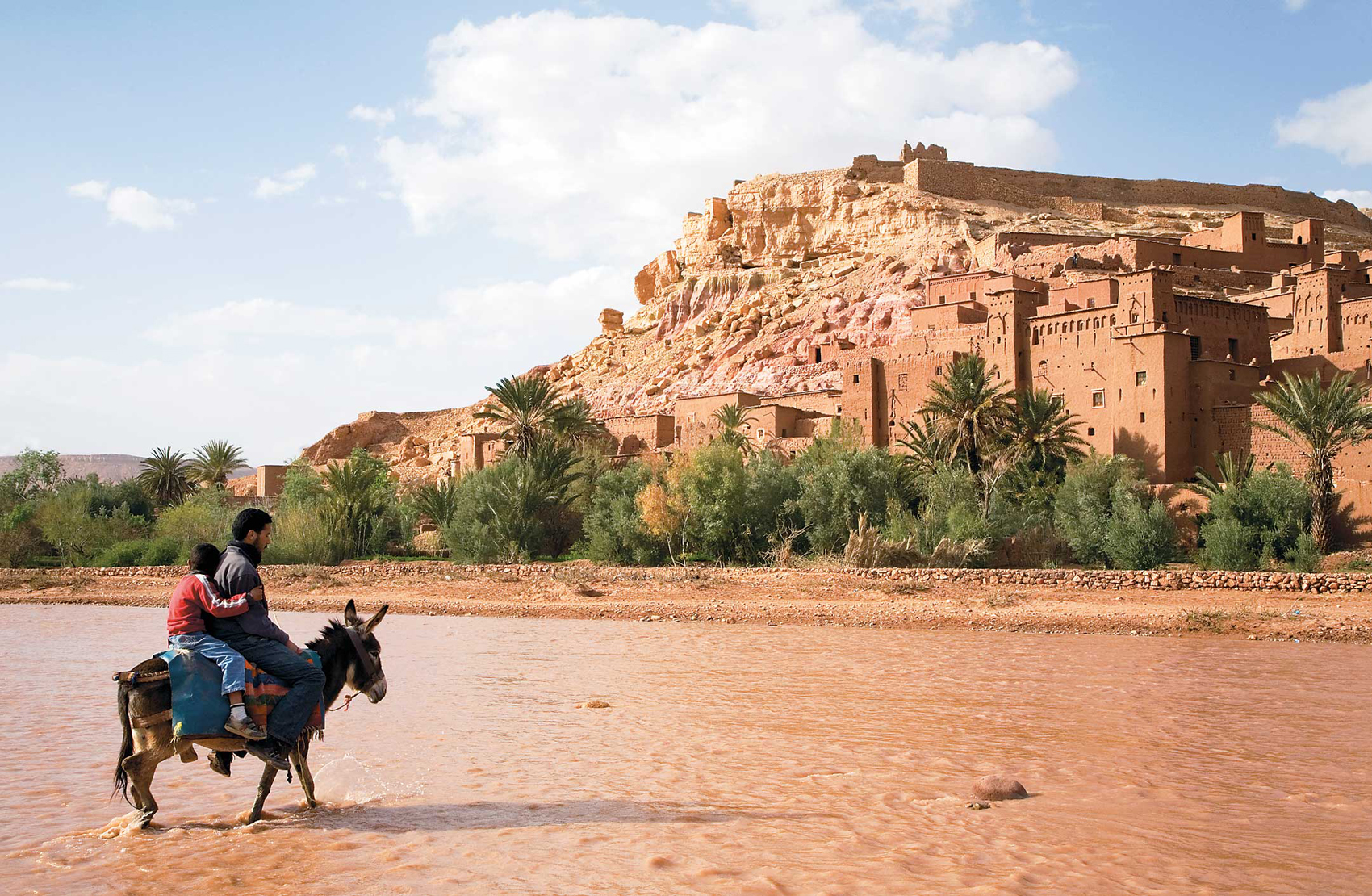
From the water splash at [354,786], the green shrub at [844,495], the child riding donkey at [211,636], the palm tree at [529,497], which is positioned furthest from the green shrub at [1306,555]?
the child riding donkey at [211,636]

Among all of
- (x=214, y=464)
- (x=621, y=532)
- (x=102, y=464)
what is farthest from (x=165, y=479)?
(x=102, y=464)

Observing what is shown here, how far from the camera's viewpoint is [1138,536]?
84.4ft

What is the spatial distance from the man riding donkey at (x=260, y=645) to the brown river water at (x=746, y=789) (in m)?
0.47

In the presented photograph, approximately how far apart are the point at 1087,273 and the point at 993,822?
1494 inches

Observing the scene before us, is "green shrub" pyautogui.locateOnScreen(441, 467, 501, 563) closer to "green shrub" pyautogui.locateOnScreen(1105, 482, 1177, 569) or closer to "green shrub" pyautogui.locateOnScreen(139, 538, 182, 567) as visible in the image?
"green shrub" pyautogui.locateOnScreen(139, 538, 182, 567)

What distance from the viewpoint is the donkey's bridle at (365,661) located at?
6914 millimetres

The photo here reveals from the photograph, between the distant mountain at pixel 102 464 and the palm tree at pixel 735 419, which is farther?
the distant mountain at pixel 102 464

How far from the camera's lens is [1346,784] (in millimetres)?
7758

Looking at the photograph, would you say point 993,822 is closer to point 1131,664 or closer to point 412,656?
point 1131,664

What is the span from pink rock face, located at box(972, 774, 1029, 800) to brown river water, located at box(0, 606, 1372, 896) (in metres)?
0.10

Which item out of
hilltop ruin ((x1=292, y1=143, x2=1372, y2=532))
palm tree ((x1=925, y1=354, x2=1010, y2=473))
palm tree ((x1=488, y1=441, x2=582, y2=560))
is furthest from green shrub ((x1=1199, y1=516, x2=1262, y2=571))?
palm tree ((x1=488, y1=441, x2=582, y2=560))

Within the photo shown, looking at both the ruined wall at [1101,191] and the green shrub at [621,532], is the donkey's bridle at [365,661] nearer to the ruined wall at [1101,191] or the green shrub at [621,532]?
the green shrub at [621,532]

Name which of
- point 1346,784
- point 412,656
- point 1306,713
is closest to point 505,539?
point 412,656

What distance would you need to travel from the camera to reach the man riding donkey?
6336mm
